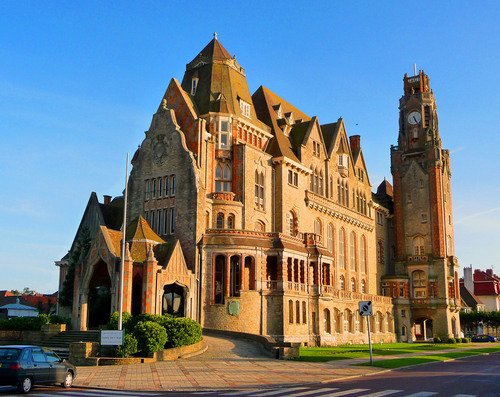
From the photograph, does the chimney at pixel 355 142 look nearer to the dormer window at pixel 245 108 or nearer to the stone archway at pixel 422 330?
the dormer window at pixel 245 108

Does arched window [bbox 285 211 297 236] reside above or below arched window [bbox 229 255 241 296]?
above

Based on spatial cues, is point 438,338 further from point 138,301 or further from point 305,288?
point 138,301

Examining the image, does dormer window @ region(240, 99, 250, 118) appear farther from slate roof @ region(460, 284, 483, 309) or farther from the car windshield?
slate roof @ region(460, 284, 483, 309)

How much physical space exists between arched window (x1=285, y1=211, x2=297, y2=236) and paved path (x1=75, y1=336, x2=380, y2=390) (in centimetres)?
2330

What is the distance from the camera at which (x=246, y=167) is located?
52.7 meters

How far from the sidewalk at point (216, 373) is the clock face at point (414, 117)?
5656 cm

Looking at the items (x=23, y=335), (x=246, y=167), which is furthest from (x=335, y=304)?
(x=23, y=335)

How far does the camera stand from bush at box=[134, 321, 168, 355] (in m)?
32.2

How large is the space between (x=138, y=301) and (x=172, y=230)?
26.7 feet

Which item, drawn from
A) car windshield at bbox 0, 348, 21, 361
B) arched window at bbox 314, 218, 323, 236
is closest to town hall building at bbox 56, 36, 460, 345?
arched window at bbox 314, 218, 323, 236

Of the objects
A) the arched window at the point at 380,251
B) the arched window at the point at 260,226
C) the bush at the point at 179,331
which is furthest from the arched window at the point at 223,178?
the arched window at the point at 380,251

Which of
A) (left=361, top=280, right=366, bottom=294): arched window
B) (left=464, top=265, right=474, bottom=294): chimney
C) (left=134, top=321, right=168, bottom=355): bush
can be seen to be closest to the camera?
(left=134, top=321, right=168, bottom=355): bush

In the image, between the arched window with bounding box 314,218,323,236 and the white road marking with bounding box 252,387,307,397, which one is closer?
the white road marking with bounding box 252,387,307,397

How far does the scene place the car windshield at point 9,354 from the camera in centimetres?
1977
